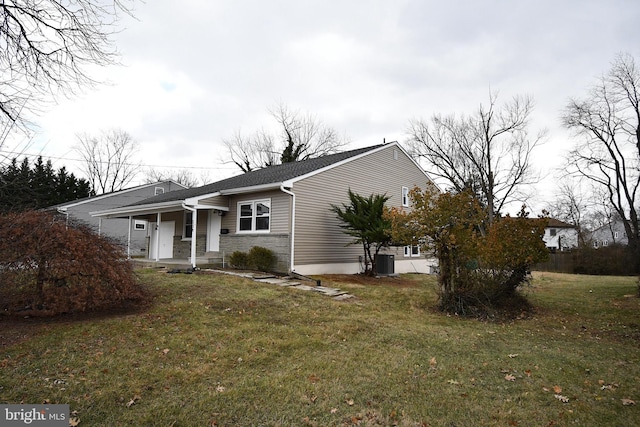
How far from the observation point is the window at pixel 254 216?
1402 cm

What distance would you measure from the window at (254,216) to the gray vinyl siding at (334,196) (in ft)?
4.38

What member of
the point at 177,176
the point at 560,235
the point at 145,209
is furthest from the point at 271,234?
the point at 560,235

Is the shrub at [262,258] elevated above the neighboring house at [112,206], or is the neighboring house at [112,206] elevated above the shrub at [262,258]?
the neighboring house at [112,206]

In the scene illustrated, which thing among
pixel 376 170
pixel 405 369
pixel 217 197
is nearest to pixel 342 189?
pixel 376 170

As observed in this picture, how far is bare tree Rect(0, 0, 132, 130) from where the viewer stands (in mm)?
5340

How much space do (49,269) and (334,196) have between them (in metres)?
10.5

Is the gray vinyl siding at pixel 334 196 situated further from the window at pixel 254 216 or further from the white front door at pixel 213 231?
the white front door at pixel 213 231

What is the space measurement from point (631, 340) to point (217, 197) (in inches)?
514

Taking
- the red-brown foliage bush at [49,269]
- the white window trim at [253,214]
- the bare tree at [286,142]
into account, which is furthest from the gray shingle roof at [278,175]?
the bare tree at [286,142]

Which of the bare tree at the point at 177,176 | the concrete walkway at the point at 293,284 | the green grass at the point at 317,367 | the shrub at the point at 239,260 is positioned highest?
the bare tree at the point at 177,176

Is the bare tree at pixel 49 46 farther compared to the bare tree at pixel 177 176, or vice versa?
the bare tree at pixel 177 176

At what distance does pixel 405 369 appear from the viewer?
461cm

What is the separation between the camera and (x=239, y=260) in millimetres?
13820

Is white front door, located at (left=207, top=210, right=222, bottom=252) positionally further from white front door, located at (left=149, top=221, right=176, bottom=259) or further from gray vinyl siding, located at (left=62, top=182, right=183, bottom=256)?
gray vinyl siding, located at (left=62, top=182, right=183, bottom=256)
